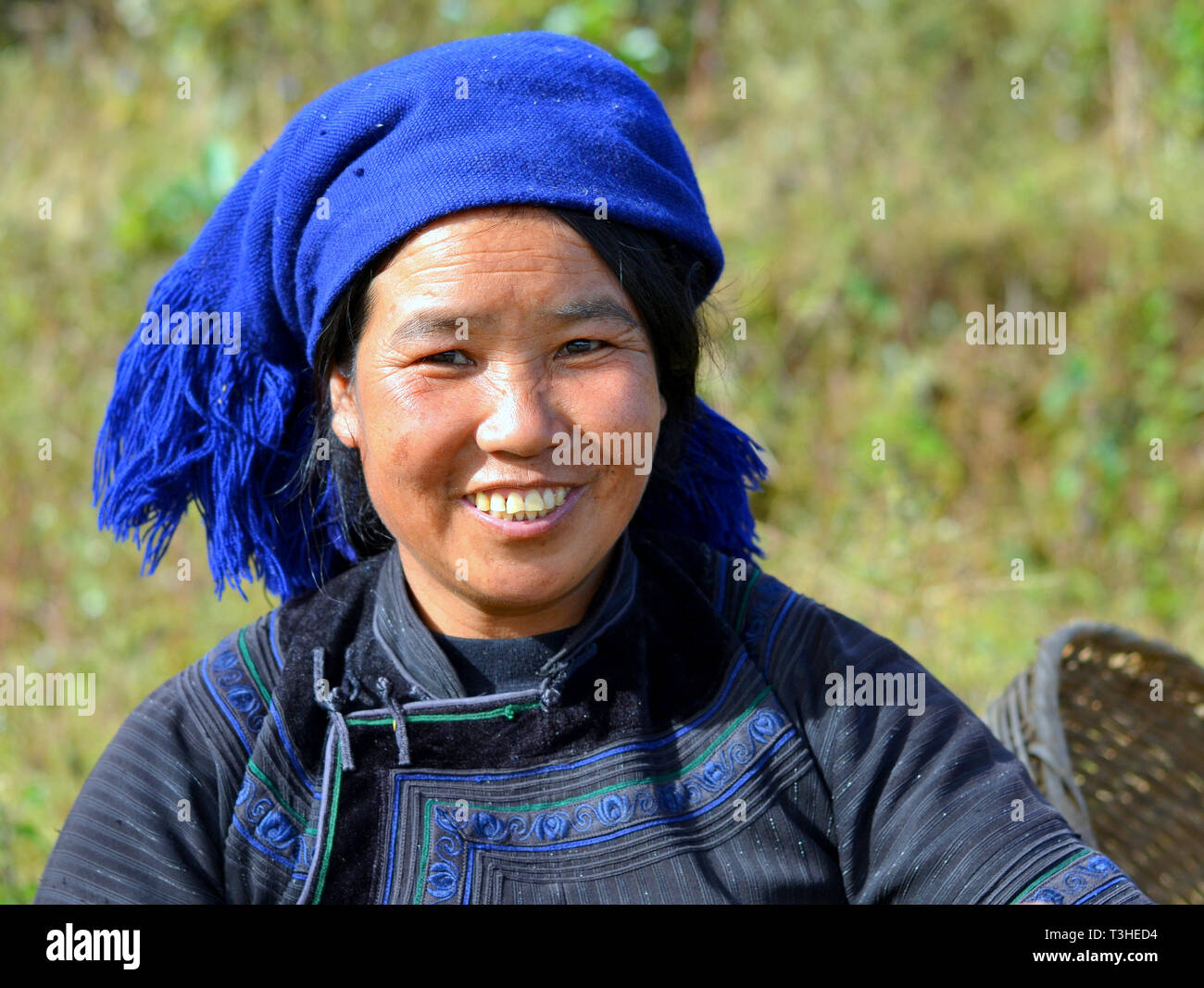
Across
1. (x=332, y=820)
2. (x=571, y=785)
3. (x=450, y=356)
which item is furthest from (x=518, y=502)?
(x=332, y=820)

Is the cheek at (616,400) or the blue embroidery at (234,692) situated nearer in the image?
the cheek at (616,400)

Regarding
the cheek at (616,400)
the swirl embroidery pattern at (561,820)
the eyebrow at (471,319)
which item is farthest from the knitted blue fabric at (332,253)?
the swirl embroidery pattern at (561,820)

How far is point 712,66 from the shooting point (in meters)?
6.30

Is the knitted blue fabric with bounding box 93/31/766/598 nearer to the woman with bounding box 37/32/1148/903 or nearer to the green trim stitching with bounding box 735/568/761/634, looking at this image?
the woman with bounding box 37/32/1148/903

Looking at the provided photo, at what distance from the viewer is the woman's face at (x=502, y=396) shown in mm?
1782

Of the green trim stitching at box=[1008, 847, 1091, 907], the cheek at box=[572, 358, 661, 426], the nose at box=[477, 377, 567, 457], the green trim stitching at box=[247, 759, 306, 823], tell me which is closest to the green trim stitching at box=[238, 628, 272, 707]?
the green trim stitching at box=[247, 759, 306, 823]

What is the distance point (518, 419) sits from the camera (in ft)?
5.78

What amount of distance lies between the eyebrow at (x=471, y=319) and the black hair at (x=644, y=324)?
80 millimetres

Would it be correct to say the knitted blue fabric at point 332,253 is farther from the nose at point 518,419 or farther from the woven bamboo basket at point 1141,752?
the woven bamboo basket at point 1141,752

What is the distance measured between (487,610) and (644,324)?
20.0 inches

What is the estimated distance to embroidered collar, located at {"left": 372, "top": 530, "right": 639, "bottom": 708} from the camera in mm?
1995

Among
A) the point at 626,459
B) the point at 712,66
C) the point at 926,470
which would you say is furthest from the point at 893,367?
the point at 626,459

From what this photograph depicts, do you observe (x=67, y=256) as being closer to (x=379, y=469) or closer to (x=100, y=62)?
(x=100, y=62)
